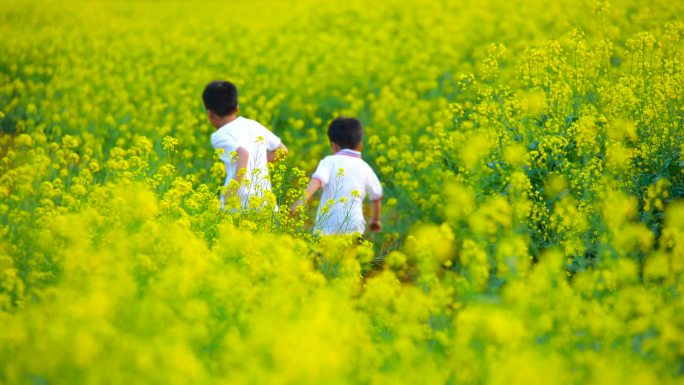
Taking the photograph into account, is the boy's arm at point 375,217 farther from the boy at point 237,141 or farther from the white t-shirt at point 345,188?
the boy at point 237,141

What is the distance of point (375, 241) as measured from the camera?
Answer: 647cm

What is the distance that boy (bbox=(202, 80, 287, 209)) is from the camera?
4.94 meters

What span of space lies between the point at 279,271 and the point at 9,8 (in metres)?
11.8

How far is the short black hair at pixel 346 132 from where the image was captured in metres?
5.33

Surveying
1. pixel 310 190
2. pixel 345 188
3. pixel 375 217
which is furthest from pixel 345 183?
pixel 375 217

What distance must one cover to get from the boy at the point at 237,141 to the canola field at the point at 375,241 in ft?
0.62

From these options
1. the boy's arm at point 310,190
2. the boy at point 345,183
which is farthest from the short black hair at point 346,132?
the boy's arm at point 310,190

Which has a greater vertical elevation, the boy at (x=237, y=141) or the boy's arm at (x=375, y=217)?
the boy at (x=237, y=141)

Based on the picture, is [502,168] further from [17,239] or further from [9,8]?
[9,8]

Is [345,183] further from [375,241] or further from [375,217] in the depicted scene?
[375,241]

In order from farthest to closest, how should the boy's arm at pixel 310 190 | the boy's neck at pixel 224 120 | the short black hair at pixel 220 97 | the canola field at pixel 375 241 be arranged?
1. the boy's neck at pixel 224 120
2. the short black hair at pixel 220 97
3. the boy's arm at pixel 310 190
4. the canola field at pixel 375 241

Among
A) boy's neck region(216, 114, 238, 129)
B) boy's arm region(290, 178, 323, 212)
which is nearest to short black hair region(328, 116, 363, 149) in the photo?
boy's arm region(290, 178, 323, 212)

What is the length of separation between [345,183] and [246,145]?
712 millimetres

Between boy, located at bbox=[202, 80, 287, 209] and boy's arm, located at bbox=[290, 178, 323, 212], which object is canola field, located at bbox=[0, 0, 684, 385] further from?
boy, located at bbox=[202, 80, 287, 209]
